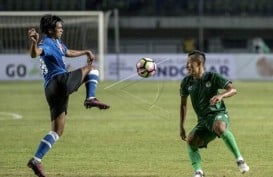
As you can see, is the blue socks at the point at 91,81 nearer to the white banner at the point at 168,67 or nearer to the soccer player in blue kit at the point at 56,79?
the soccer player in blue kit at the point at 56,79

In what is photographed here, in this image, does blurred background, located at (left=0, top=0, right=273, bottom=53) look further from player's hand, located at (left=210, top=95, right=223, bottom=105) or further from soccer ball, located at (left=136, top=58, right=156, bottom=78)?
player's hand, located at (left=210, top=95, right=223, bottom=105)

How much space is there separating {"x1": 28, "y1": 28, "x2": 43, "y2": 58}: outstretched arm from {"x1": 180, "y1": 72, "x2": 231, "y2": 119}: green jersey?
84.2 inches

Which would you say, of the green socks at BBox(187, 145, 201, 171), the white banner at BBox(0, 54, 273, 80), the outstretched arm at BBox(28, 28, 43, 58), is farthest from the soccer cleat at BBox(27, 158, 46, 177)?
the white banner at BBox(0, 54, 273, 80)

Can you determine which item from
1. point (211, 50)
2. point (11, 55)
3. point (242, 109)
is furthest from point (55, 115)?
point (211, 50)

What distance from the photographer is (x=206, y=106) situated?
10.9 metres

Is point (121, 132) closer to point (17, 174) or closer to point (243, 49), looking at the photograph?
point (17, 174)

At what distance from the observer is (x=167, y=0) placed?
58.0m

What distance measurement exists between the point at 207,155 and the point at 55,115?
3967mm

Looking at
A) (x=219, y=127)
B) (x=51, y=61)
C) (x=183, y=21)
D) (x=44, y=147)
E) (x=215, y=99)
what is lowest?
(x=44, y=147)

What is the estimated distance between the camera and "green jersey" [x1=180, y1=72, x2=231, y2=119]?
1085 centimetres

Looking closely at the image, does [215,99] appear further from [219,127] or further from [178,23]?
[178,23]

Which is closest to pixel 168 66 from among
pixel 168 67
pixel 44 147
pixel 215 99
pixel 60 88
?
pixel 168 67

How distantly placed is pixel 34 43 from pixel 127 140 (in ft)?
21.8

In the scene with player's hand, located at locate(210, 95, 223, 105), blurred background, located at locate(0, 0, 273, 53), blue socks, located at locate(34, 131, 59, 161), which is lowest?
blue socks, located at locate(34, 131, 59, 161)
